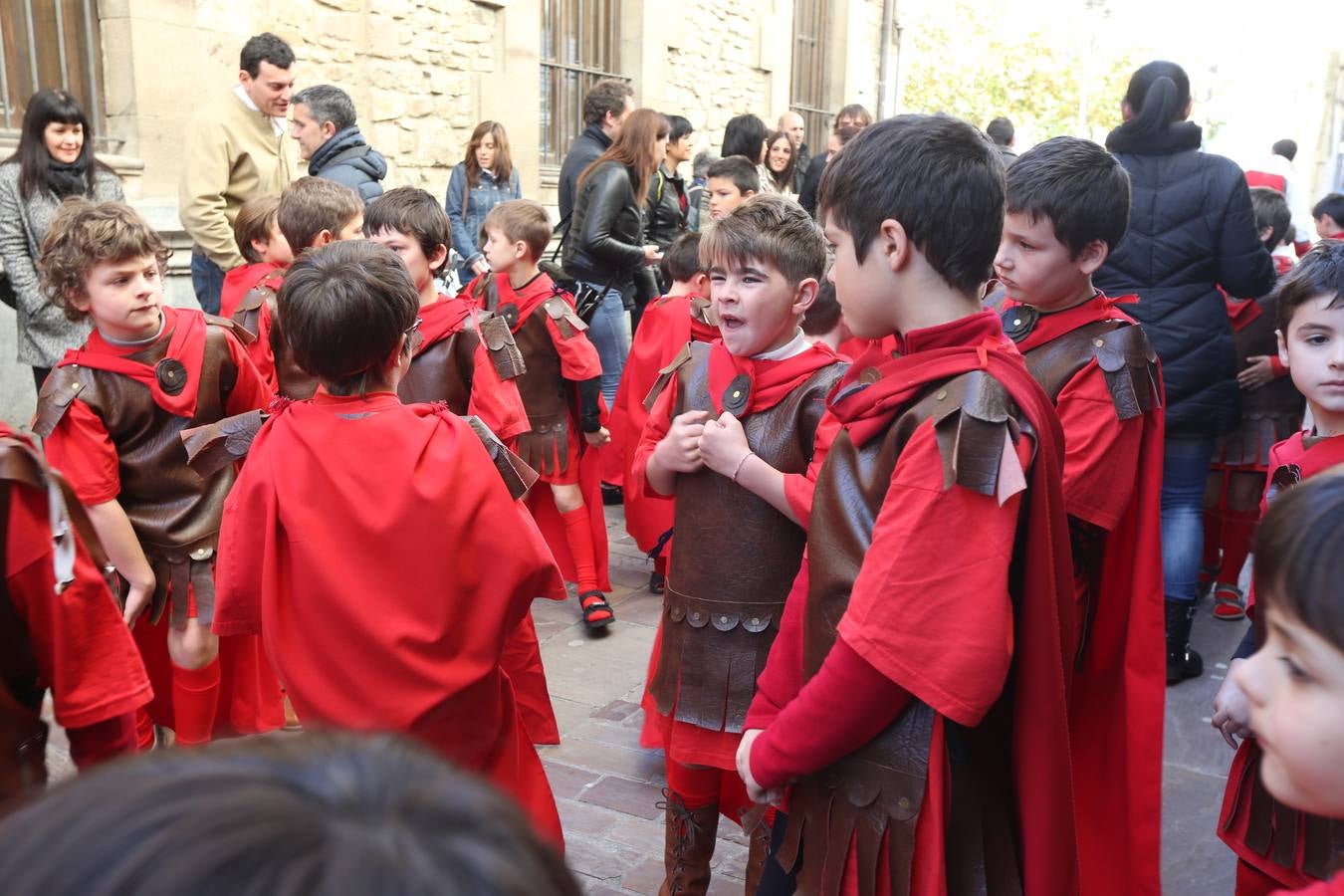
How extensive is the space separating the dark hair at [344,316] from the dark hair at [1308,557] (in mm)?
1710

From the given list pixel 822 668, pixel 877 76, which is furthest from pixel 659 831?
pixel 877 76

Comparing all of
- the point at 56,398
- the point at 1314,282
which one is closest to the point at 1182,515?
the point at 1314,282

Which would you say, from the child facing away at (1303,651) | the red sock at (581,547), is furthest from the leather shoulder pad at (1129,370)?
the red sock at (581,547)

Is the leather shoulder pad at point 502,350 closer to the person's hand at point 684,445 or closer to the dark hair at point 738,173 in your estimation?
the person's hand at point 684,445

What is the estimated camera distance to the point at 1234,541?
17.3ft

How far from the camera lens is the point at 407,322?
2482 mm

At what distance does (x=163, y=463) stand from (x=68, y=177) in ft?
9.10

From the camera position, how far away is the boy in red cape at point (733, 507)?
8.89ft

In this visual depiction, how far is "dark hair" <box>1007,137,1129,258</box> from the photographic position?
2.72 meters

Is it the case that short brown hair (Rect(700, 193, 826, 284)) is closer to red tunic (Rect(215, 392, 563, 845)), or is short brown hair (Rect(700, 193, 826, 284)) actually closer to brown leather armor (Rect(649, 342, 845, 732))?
brown leather armor (Rect(649, 342, 845, 732))

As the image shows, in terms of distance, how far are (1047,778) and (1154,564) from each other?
109cm

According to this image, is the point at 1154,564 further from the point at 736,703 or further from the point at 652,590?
the point at 652,590

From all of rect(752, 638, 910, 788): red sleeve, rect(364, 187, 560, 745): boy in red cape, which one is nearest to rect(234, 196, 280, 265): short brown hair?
rect(364, 187, 560, 745): boy in red cape

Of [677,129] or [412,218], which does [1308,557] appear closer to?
[412,218]
